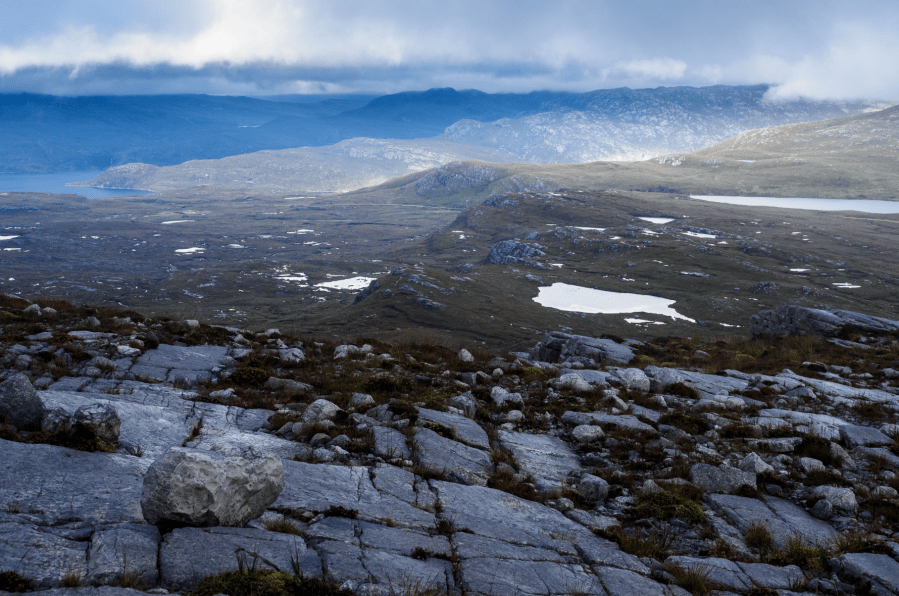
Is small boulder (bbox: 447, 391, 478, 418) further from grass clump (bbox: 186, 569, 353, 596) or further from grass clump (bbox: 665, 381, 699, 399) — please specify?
grass clump (bbox: 186, 569, 353, 596)

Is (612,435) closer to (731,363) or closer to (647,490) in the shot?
(647,490)

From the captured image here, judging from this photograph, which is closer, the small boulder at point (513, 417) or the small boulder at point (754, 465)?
the small boulder at point (754, 465)

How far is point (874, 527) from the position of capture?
37.4ft

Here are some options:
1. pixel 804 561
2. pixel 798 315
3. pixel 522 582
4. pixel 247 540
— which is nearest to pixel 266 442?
pixel 247 540

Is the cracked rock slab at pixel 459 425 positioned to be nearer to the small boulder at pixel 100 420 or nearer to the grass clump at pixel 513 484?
the grass clump at pixel 513 484

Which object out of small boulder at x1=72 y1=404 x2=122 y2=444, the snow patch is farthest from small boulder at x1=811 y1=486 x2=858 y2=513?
the snow patch

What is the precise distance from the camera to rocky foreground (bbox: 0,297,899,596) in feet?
26.3

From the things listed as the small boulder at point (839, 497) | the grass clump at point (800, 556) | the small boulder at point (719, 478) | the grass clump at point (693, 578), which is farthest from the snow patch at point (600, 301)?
the grass clump at point (693, 578)

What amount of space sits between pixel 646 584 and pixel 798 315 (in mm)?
39992

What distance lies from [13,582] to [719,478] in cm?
1455

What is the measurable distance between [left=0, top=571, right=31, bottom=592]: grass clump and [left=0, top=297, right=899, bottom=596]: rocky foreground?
62 mm

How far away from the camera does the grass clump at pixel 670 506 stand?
11.7 metres

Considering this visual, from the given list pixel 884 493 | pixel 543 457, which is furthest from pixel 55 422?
pixel 884 493

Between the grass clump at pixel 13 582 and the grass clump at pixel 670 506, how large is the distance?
1149 centimetres
